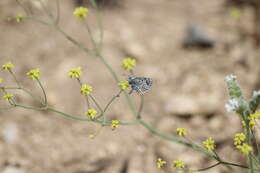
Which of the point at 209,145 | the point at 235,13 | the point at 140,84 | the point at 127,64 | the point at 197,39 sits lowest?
the point at 209,145

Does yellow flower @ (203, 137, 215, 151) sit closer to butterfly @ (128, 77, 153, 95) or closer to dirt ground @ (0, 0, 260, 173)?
butterfly @ (128, 77, 153, 95)

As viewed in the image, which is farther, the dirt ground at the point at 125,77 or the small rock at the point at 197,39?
the small rock at the point at 197,39

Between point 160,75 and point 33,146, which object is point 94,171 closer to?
point 33,146

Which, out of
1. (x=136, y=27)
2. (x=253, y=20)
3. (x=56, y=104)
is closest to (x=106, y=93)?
(x=56, y=104)

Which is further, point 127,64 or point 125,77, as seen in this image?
point 125,77

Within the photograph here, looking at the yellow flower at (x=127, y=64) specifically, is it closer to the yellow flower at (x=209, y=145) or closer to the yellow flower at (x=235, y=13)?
the yellow flower at (x=209, y=145)

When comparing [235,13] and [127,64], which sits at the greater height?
[235,13]

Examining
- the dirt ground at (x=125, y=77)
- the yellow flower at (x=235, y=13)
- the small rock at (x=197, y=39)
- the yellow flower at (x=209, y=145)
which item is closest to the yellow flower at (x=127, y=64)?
the yellow flower at (x=209, y=145)

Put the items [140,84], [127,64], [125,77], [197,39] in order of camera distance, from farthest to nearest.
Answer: [197,39]
[125,77]
[127,64]
[140,84]

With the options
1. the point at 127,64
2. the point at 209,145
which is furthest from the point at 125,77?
the point at 209,145

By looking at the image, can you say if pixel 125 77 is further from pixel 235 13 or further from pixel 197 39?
pixel 235 13

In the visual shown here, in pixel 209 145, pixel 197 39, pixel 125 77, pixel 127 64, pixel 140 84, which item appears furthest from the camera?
pixel 197 39
